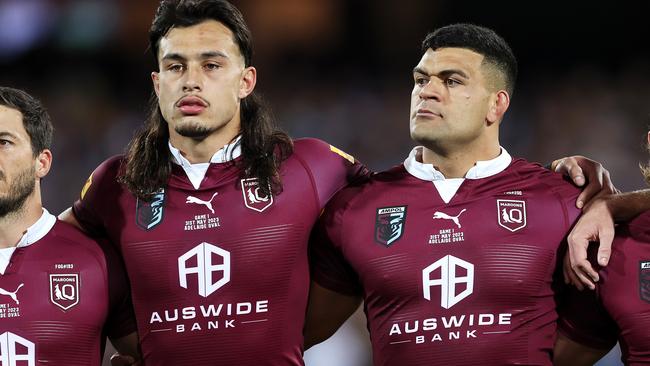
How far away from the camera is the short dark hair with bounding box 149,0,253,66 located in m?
6.06

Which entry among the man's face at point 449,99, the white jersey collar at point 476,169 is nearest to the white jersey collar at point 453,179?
the white jersey collar at point 476,169

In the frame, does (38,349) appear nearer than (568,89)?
Yes

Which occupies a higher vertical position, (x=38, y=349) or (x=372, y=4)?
(x=372, y=4)

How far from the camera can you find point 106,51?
14.7 meters

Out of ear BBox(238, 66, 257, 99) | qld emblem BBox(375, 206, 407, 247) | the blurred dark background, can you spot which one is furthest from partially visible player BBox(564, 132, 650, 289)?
the blurred dark background

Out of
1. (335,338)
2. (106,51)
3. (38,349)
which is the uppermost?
(106,51)

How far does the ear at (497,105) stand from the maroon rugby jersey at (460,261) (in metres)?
0.24

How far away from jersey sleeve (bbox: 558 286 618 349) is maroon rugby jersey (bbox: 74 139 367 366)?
1.25 meters

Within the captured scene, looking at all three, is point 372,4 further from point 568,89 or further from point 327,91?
point 568,89

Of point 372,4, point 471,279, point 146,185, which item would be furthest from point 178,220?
point 372,4

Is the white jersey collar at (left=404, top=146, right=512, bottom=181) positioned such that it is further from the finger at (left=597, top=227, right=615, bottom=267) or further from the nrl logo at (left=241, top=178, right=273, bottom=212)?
the nrl logo at (left=241, top=178, right=273, bottom=212)

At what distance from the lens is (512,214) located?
5816 millimetres

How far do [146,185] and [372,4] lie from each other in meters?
8.74

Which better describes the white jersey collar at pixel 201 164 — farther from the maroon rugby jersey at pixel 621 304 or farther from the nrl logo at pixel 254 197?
the maroon rugby jersey at pixel 621 304
